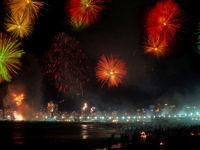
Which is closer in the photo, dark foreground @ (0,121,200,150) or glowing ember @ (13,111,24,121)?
dark foreground @ (0,121,200,150)

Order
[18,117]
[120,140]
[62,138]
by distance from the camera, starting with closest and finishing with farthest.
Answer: [120,140] → [62,138] → [18,117]

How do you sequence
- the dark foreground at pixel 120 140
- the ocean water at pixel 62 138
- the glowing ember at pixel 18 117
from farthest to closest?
1. the glowing ember at pixel 18 117
2. the ocean water at pixel 62 138
3. the dark foreground at pixel 120 140

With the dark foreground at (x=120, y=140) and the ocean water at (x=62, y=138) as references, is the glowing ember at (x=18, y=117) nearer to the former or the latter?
the ocean water at (x=62, y=138)

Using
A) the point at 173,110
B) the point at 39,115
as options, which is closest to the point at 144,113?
the point at 173,110

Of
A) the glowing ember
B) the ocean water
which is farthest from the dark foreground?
the glowing ember

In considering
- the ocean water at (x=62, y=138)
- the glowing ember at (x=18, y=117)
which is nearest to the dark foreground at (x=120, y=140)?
the ocean water at (x=62, y=138)

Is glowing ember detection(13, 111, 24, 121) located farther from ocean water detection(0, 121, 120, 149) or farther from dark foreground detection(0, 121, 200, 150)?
dark foreground detection(0, 121, 200, 150)

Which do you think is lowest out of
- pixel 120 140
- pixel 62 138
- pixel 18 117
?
pixel 18 117

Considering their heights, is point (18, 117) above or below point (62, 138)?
below

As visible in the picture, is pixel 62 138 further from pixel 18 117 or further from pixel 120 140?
pixel 18 117

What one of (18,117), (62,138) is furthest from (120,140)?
(18,117)

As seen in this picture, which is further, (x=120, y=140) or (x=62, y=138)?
(x=62, y=138)
